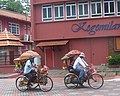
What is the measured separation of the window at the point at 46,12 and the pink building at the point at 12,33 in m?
4.60

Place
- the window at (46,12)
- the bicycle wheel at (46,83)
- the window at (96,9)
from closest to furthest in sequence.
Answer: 1. the bicycle wheel at (46,83)
2. the window at (96,9)
3. the window at (46,12)

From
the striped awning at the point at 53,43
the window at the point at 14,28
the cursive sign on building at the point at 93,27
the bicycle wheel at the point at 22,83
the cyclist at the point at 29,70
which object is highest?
the window at the point at 14,28

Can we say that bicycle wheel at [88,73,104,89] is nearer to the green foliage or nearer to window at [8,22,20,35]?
the green foliage

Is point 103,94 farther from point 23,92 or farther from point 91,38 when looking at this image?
point 91,38

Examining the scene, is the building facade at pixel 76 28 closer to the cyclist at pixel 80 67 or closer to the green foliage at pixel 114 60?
the green foliage at pixel 114 60

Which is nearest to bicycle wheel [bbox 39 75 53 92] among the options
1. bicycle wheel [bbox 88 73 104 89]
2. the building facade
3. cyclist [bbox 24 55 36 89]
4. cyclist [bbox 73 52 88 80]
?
cyclist [bbox 24 55 36 89]

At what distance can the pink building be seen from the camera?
28737mm

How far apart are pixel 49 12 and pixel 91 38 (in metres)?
4.96

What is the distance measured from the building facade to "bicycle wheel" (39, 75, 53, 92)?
41.9 feet

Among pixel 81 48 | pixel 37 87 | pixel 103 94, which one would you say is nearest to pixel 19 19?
pixel 81 48

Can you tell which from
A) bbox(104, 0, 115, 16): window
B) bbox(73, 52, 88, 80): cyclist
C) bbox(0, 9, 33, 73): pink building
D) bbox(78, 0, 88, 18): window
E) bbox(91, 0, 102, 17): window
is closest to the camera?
bbox(73, 52, 88, 80): cyclist

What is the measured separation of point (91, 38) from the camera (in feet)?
87.0

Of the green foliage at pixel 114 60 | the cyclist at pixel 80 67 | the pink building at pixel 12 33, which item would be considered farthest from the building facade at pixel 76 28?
the cyclist at pixel 80 67

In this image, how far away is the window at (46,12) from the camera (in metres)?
27.8
